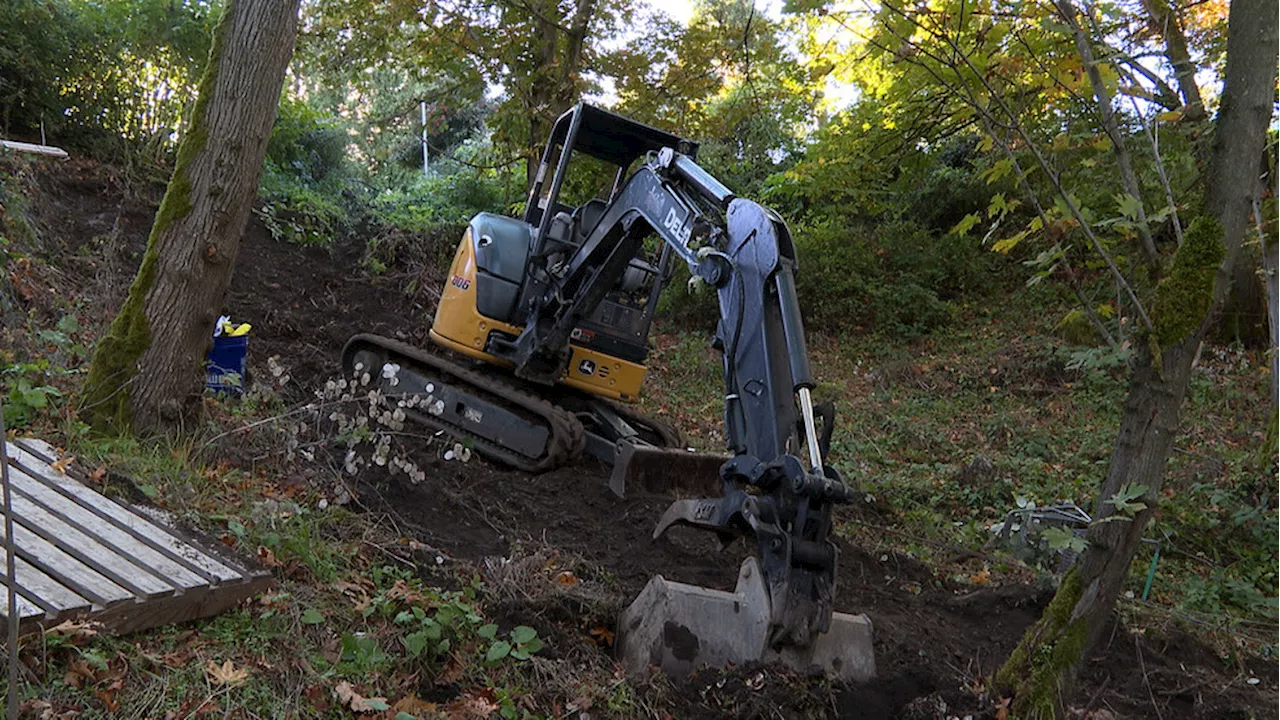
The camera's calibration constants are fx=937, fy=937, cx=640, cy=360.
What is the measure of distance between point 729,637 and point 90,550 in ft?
7.84

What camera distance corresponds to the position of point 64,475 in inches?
157

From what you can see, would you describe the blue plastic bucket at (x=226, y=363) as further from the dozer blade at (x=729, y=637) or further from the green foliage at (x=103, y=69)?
the green foliage at (x=103, y=69)

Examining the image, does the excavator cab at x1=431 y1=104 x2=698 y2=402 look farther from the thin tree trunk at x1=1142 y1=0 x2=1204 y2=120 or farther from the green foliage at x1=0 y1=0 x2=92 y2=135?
the green foliage at x1=0 y1=0 x2=92 y2=135

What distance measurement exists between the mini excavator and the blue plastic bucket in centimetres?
89

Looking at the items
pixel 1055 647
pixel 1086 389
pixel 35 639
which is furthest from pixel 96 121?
pixel 1086 389

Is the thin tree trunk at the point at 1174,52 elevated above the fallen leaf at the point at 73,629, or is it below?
above

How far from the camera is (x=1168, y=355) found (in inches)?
131

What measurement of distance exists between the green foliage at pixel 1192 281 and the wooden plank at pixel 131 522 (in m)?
3.44

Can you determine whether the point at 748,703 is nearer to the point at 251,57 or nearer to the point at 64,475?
the point at 64,475

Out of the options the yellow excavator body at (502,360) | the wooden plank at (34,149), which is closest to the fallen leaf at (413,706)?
the yellow excavator body at (502,360)

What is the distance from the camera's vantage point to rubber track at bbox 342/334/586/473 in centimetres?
681

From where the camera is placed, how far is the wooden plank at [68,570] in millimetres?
3016

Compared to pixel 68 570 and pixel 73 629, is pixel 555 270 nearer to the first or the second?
pixel 68 570

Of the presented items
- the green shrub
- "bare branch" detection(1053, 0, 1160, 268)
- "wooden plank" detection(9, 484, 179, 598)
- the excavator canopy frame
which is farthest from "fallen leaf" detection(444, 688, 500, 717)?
the green shrub
